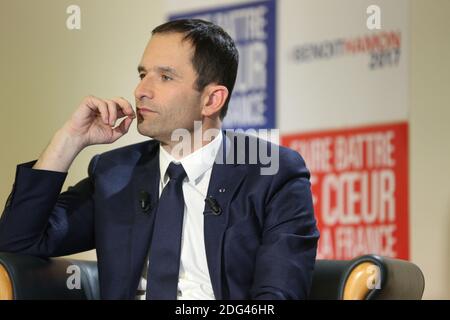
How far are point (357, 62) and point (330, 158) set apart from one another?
498 mm

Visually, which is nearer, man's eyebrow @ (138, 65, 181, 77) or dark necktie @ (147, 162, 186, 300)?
dark necktie @ (147, 162, 186, 300)

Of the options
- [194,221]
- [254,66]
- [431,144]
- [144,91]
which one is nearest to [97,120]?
[144,91]

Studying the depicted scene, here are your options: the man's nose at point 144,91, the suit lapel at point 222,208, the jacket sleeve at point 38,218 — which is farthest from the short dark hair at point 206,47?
the jacket sleeve at point 38,218

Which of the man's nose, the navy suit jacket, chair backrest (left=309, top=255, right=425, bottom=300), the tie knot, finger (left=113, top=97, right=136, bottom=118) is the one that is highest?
the man's nose

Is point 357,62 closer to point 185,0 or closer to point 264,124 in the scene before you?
point 264,124

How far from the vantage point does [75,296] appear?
2283 millimetres

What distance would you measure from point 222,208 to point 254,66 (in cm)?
215

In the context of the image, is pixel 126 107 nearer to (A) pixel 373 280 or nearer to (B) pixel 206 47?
(B) pixel 206 47

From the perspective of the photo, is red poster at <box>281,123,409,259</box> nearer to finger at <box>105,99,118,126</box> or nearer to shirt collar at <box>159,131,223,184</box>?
shirt collar at <box>159,131,223,184</box>

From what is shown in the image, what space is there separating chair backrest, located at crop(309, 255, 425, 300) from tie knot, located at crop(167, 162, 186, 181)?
0.54m

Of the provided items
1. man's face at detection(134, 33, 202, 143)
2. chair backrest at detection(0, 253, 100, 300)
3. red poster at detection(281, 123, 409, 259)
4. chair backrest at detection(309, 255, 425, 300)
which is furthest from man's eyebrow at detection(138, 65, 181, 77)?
red poster at detection(281, 123, 409, 259)

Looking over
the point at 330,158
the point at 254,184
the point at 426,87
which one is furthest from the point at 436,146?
the point at 254,184

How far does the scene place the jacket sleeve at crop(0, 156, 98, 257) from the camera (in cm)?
213

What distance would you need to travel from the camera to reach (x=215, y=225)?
213 cm
